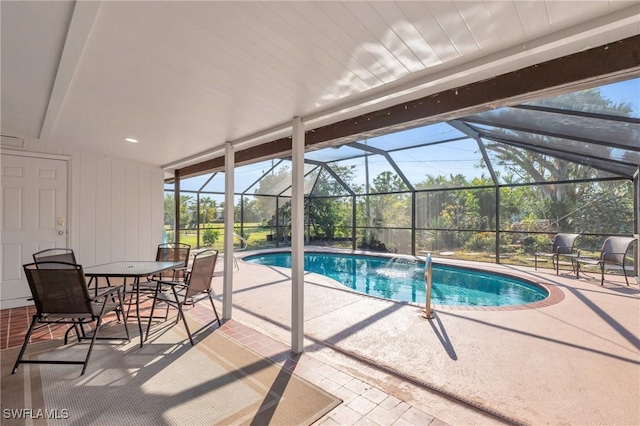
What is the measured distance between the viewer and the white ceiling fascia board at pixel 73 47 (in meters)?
1.55

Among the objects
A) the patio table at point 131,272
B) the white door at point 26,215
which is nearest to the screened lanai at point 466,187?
the white door at point 26,215

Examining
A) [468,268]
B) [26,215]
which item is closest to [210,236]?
[26,215]

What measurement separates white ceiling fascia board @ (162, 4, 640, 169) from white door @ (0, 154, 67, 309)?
413 cm

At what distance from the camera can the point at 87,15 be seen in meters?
1.59

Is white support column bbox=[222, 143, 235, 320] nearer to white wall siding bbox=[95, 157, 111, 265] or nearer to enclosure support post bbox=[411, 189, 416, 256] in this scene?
white wall siding bbox=[95, 157, 111, 265]

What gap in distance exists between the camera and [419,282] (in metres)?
7.45

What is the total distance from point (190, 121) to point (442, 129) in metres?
5.69

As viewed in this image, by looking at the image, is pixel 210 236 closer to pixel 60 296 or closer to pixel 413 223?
pixel 413 223

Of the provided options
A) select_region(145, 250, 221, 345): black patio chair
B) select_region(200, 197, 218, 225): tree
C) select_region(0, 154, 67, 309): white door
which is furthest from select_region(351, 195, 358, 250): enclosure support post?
select_region(0, 154, 67, 309): white door

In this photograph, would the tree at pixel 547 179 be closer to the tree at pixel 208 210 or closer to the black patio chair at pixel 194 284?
the black patio chair at pixel 194 284

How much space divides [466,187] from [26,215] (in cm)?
962

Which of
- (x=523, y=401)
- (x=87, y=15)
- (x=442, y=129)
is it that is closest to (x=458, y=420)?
(x=523, y=401)

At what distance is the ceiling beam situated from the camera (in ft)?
5.62

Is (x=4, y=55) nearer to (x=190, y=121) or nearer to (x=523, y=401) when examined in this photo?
(x=190, y=121)
